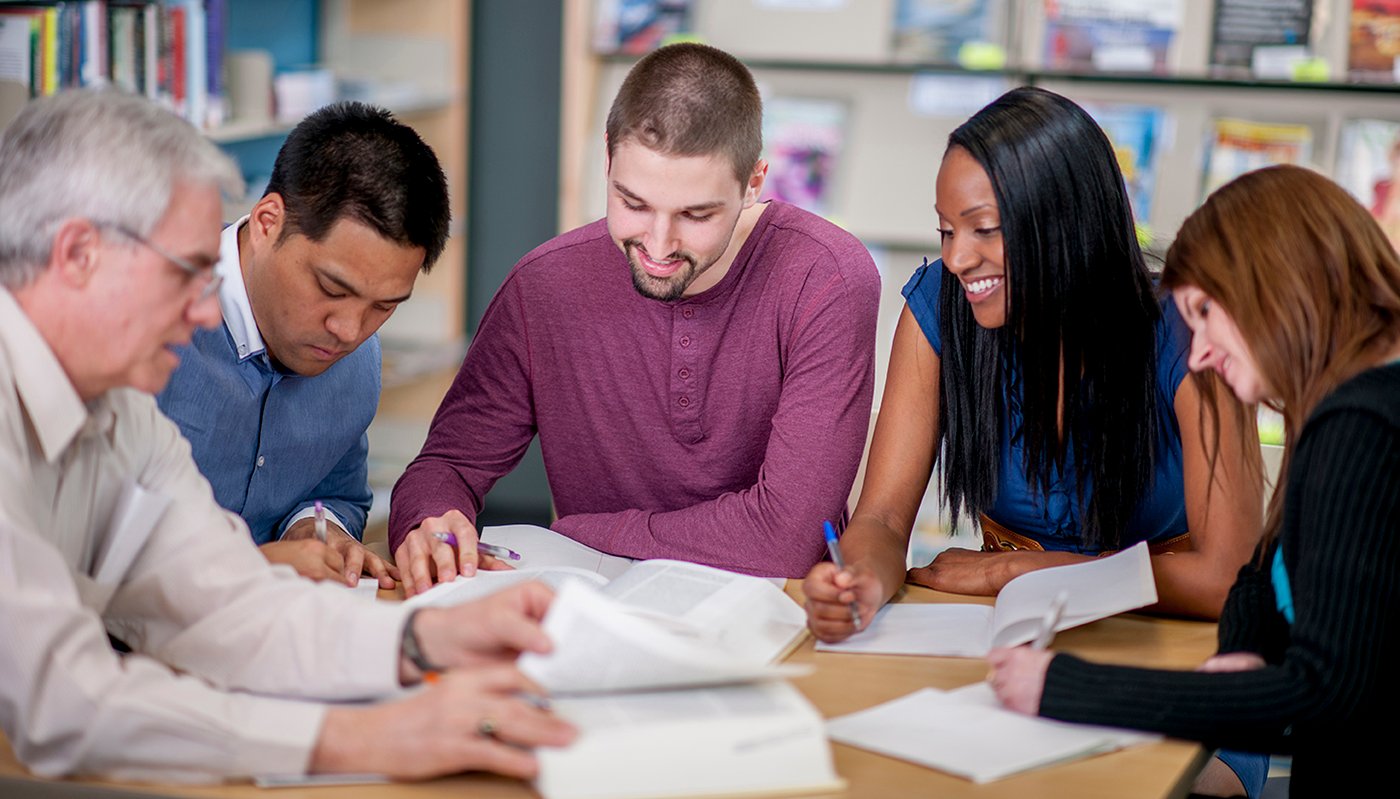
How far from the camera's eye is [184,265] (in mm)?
1362

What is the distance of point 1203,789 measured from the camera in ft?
6.28

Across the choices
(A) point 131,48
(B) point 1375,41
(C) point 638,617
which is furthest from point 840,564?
(B) point 1375,41

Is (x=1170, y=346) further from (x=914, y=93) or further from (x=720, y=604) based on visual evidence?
(x=914, y=93)

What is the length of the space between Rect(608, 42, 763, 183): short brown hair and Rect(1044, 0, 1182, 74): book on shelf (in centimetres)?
187

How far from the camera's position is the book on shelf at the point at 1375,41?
3.53m

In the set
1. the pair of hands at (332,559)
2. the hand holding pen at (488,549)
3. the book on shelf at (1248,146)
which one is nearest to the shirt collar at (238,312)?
the pair of hands at (332,559)

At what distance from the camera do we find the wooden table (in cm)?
126

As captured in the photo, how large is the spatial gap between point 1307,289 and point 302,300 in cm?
121

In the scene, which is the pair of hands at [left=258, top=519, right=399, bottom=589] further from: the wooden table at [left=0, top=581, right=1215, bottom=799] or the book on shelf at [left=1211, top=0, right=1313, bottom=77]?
the book on shelf at [left=1211, top=0, right=1313, bottom=77]

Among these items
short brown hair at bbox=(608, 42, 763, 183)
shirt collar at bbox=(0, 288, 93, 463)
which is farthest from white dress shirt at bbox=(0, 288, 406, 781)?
short brown hair at bbox=(608, 42, 763, 183)

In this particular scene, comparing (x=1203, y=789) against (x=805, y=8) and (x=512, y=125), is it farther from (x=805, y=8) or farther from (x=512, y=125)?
(x=512, y=125)

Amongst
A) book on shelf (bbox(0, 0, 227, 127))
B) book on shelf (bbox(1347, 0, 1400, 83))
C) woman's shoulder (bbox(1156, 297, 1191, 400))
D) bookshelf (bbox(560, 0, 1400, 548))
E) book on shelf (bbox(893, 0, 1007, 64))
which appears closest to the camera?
woman's shoulder (bbox(1156, 297, 1191, 400))

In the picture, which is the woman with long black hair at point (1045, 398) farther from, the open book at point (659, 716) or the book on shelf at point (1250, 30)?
the book on shelf at point (1250, 30)

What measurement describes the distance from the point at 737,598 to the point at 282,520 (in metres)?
0.83
